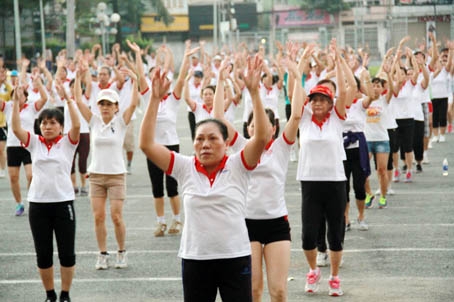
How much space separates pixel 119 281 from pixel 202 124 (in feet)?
13.9

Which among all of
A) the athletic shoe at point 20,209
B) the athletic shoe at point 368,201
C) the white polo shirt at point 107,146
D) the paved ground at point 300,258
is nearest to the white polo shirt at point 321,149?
the paved ground at point 300,258

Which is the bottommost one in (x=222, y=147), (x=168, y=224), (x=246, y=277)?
(x=168, y=224)

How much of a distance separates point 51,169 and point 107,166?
71.6 inches

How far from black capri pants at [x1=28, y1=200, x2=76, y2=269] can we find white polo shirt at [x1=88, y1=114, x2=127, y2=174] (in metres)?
1.91

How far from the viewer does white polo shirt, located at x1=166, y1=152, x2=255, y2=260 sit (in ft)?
21.2

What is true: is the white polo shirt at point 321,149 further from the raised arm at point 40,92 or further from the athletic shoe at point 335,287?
the raised arm at point 40,92

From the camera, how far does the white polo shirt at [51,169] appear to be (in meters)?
9.23

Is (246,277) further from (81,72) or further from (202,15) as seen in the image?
(202,15)

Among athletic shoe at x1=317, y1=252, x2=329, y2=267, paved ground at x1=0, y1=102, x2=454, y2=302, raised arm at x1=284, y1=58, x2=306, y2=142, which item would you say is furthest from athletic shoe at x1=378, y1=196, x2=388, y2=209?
raised arm at x1=284, y1=58, x2=306, y2=142

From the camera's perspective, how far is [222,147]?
6527mm

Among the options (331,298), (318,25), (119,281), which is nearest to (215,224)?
(331,298)

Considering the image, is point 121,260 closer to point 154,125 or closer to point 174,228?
point 174,228

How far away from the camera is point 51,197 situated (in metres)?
9.21

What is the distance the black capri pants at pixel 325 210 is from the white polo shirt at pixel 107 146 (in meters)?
2.71
